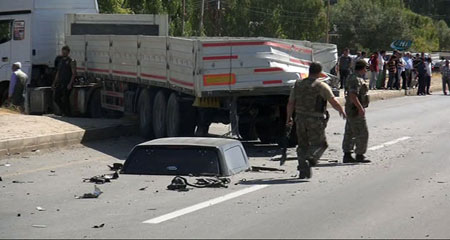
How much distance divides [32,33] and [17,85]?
1.48 m

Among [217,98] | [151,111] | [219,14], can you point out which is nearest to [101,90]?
[151,111]

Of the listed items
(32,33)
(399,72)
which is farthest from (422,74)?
(32,33)

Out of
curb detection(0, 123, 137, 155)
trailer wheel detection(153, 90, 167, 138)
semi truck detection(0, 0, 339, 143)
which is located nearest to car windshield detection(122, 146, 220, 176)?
semi truck detection(0, 0, 339, 143)

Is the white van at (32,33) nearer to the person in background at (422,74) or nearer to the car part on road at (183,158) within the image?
the car part on road at (183,158)

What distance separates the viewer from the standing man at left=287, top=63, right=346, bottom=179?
13.0m

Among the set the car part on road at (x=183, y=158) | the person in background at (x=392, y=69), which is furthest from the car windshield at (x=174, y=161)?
the person in background at (x=392, y=69)

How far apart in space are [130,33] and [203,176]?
12.9 meters

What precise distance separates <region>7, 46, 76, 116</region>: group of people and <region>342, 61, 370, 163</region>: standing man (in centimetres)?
979

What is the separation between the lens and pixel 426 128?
2308 cm

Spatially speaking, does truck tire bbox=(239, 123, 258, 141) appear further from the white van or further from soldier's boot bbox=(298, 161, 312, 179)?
the white van

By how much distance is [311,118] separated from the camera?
1302 centimetres

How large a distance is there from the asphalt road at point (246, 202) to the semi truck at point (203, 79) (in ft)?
4.38

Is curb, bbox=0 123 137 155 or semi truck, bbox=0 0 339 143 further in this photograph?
curb, bbox=0 123 137 155

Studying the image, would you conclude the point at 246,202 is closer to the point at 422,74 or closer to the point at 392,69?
the point at 392,69
